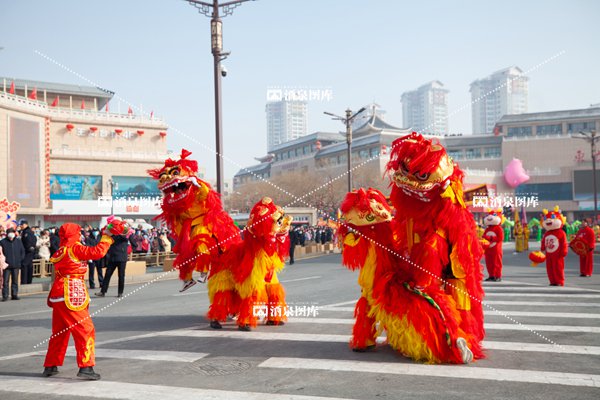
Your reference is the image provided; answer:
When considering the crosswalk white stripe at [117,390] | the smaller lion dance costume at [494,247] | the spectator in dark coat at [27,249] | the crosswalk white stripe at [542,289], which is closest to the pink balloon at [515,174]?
the smaller lion dance costume at [494,247]

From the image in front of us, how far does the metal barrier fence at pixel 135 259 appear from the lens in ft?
57.4

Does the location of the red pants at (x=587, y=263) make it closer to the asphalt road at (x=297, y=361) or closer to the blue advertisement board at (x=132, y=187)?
the asphalt road at (x=297, y=361)

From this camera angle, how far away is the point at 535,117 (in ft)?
243

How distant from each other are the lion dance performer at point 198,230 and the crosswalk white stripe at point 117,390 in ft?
9.58

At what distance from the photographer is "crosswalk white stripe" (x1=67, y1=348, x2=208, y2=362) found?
6648 mm

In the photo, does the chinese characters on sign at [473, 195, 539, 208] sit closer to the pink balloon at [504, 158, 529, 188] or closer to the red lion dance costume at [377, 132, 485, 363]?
the red lion dance costume at [377, 132, 485, 363]

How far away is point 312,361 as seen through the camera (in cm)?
630

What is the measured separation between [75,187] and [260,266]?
45262mm

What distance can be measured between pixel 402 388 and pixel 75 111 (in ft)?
173

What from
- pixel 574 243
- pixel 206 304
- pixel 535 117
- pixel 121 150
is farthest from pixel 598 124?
→ pixel 206 304

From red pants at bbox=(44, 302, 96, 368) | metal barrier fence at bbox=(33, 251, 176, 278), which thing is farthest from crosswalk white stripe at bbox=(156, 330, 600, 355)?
metal barrier fence at bbox=(33, 251, 176, 278)

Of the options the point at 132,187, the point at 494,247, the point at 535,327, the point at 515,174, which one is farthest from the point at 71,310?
the point at 515,174

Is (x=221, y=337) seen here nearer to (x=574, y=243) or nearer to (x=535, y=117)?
(x=574, y=243)

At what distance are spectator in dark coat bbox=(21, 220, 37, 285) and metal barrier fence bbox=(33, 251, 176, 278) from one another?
0.94 metres
